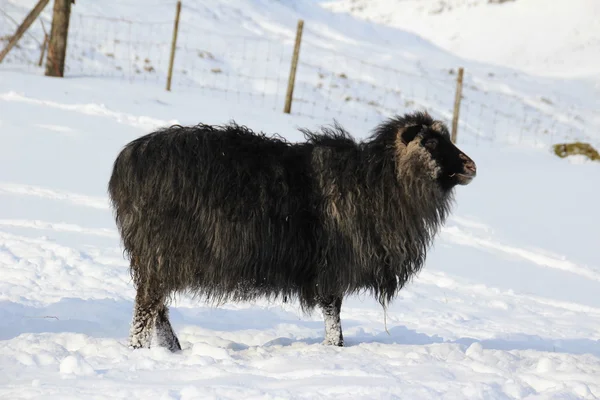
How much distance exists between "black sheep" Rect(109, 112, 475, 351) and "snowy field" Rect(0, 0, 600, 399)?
1.39 ft

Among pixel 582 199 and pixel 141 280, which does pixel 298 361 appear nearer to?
pixel 141 280

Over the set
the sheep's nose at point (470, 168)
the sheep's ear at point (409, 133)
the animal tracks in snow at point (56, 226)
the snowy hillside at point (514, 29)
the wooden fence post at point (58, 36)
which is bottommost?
the animal tracks in snow at point (56, 226)

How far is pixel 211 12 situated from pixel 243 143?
933 inches

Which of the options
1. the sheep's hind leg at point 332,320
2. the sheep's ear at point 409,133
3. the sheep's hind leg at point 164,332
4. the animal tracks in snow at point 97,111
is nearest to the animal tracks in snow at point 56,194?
the animal tracks in snow at point 97,111

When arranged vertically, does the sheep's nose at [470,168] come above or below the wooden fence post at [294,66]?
below

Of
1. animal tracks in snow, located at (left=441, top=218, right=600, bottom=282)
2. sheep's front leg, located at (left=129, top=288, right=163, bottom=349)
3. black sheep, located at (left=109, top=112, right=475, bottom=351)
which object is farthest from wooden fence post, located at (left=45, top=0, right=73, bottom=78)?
sheep's front leg, located at (left=129, top=288, right=163, bottom=349)

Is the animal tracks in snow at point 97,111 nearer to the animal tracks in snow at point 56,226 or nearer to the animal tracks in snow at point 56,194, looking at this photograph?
the animal tracks in snow at point 56,194

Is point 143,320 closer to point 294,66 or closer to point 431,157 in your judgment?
point 431,157

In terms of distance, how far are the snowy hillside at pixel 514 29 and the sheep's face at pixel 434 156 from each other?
30.2 meters

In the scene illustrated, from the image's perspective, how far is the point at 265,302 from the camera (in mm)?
6785

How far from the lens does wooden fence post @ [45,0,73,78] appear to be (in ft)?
46.8

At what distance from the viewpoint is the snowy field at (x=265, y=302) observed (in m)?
3.98

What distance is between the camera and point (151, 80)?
18.4 meters

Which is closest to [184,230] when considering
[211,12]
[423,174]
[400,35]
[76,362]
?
[76,362]
